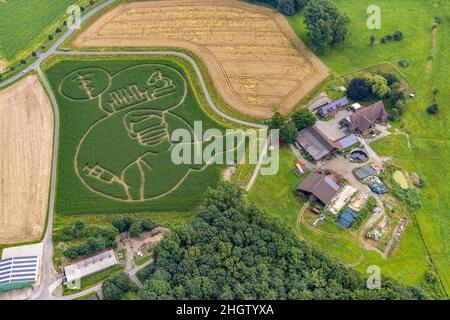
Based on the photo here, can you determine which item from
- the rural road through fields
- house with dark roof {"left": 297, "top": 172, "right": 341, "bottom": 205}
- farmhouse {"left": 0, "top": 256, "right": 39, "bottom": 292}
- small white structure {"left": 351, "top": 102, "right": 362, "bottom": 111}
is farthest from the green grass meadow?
farmhouse {"left": 0, "top": 256, "right": 39, "bottom": 292}

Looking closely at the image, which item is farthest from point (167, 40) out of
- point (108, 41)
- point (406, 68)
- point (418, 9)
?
point (418, 9)

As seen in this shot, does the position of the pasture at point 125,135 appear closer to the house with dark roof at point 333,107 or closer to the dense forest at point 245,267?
the dense forest at point 245,267

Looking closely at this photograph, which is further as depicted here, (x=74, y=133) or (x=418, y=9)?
(x=418, y=9)

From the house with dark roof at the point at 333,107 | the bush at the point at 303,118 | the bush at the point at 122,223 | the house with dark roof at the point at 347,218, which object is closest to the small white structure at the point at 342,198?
the house with dark roof at the point at 347,218

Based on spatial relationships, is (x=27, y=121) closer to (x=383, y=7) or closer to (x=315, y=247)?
(x=315, y=247)

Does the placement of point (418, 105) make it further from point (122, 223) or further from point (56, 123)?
point (56, 123)
